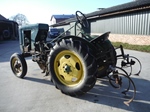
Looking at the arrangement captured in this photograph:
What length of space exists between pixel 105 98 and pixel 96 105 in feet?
1.11

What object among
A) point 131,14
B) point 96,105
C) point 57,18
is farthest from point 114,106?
point 57,18

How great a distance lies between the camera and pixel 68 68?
3037mm

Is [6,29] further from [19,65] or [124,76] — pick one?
[124,76]

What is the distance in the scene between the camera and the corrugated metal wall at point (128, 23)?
8.81m

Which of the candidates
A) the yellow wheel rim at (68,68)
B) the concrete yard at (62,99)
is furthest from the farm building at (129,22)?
the yellow wheel rim at (68,68)

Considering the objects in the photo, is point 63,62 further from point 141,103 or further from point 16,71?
point 16,71

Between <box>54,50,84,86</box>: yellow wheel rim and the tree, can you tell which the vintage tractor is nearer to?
<box>54,50,84,86</box>: yellow wheel rim

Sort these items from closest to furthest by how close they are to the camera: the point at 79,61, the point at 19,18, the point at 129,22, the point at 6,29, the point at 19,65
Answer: the point at 79,61 < the point at 19,65 < the point at 129,22 < the point at 6,29 < the point at 19,18

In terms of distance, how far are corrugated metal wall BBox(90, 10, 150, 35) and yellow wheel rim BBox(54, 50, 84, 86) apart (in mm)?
7187

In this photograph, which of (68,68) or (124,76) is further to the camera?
(124,76)

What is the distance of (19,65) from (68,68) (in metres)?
2.01

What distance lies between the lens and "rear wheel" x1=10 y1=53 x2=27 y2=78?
4145mm

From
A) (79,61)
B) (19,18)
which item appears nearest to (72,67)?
(79,61)

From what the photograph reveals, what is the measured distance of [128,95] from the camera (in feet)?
9.91
